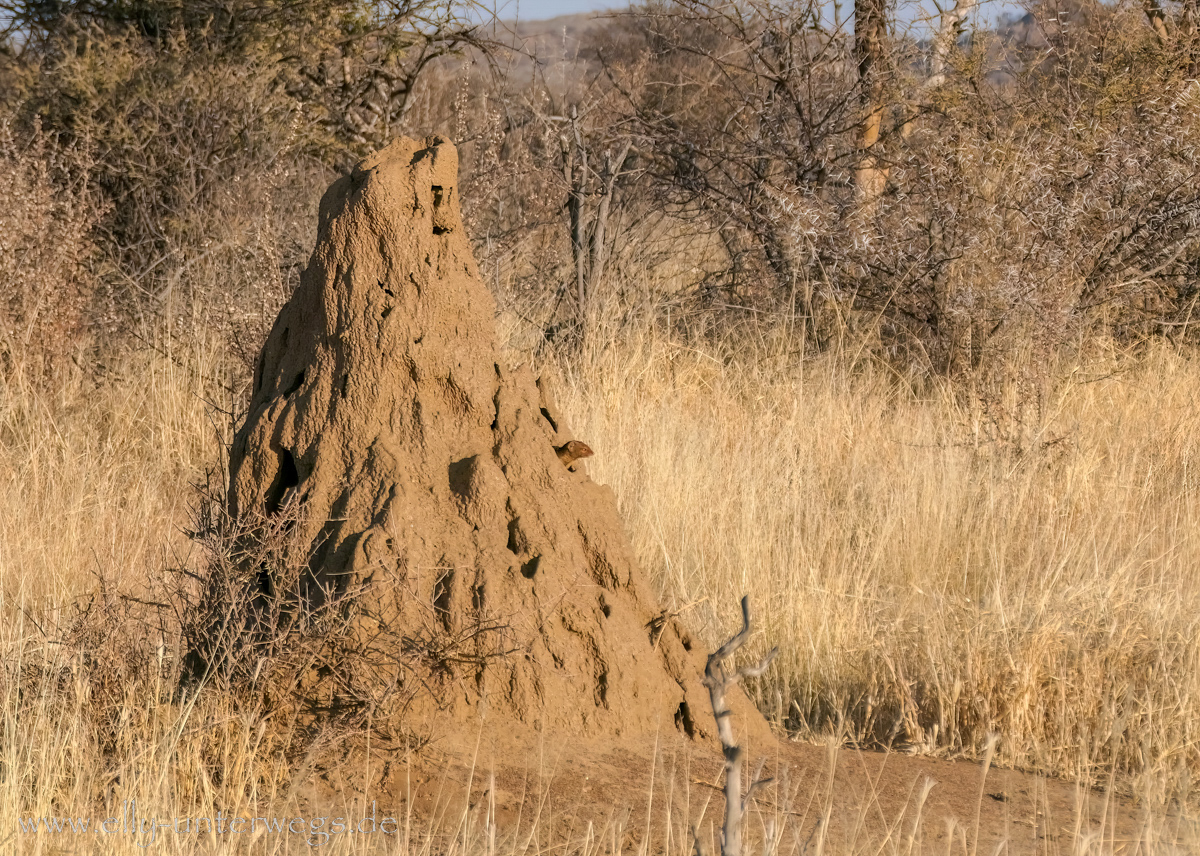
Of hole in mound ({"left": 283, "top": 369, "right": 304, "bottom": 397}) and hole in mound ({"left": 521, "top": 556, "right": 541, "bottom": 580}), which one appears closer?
hole in mound ({"left": 521, "top": 556, "right": 541, "bottom": 580})

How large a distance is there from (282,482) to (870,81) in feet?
26.1

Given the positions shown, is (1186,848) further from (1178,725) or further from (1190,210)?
(1190,210)

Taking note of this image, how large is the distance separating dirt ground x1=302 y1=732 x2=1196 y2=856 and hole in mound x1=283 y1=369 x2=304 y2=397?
1.08 m

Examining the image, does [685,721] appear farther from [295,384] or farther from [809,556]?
[809,556]

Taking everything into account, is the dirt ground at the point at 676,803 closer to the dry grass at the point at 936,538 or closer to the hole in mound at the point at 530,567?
the dry grass at the point at 936,538

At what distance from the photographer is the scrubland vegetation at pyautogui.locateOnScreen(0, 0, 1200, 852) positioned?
3.76m

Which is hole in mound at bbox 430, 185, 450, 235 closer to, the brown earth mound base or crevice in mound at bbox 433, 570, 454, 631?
the brown earth mound base

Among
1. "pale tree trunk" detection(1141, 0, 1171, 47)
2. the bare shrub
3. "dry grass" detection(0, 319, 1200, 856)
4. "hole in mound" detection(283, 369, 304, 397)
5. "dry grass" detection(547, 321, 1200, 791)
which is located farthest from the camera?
"pale tree trunk" detection(1141, 0, 1171, 47)

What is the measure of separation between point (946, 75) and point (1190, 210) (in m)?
2.29

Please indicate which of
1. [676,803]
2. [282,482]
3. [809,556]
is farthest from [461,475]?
[809,556]

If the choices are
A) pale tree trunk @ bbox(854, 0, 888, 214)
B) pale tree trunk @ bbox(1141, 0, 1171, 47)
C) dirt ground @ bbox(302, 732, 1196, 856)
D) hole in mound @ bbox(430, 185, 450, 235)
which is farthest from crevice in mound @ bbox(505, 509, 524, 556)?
pale tree trunk @ bbox(1141, 0, 1171, 47)

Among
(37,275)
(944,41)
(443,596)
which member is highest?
(944,41)

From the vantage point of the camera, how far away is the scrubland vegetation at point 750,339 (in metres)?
3.76

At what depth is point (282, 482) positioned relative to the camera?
3.37m
